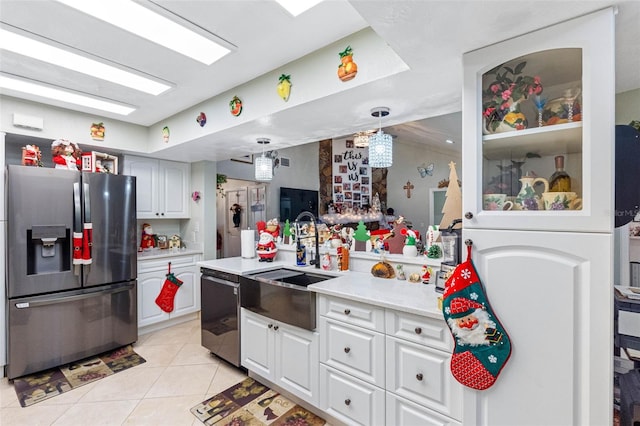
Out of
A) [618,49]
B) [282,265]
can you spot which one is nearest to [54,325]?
[282,265]

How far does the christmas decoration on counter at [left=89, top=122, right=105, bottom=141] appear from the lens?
3.02 m

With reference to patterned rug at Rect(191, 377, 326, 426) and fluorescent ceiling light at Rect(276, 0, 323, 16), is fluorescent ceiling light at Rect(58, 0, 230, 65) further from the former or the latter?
patterned rug at Rect(191, 377, 326, 426)

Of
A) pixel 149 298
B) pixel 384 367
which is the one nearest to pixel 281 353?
pixel 384 367

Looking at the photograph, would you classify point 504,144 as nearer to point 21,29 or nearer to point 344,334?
point 344,334

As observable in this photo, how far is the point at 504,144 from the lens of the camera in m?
1.35

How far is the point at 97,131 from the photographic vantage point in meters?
3.05

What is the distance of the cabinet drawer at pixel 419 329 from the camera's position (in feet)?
4.82

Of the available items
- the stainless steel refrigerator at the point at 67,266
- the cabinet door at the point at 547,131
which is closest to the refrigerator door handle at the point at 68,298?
the stainless steel refrigerator at the point at 67,266

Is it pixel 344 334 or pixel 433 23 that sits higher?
Answer: pixel 433 23

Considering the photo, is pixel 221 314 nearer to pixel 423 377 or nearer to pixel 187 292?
pixel 187 292

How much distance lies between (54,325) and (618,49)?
4.16 meters

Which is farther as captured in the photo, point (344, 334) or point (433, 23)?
point (344, 334)

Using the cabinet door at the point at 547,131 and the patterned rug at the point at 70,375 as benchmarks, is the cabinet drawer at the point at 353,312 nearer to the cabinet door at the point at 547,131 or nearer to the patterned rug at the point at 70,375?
the cabinet door at the point at 547,131

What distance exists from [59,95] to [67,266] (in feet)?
4.82
